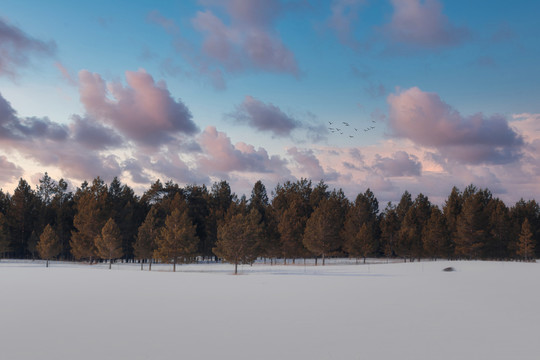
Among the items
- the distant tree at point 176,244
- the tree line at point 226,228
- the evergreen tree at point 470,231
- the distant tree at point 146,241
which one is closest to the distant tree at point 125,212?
the tree line at point 226,228

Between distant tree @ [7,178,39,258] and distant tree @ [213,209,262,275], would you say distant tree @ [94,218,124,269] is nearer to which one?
distant tree @ [213,209,262,275]

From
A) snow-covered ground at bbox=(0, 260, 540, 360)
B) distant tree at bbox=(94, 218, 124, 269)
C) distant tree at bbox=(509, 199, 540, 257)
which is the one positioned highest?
distant tree at bbox=(509, 199, 540, 257)

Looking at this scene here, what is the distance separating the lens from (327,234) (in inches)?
3499

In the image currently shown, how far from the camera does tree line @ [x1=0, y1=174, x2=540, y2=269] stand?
76.6 m

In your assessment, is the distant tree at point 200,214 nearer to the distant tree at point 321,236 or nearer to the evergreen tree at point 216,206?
the evergreen tree at point 216,206

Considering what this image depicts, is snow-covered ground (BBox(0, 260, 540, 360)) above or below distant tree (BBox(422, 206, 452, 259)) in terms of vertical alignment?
below

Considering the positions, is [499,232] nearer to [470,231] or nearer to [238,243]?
[470,231]

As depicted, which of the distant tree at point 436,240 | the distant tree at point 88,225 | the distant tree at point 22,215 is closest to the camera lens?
the distant tree at point 88,225

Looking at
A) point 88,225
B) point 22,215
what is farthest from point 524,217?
point 22,215

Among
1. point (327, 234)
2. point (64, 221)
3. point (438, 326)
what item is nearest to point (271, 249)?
point (327, 234)

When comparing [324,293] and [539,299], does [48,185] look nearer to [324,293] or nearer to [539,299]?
[324,293]

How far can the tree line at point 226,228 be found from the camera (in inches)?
3017

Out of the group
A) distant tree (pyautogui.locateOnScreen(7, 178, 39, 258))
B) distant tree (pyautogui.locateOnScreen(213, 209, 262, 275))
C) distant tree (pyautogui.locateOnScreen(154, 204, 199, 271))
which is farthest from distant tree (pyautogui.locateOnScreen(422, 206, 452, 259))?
distant tree (pyautogui.locateOnScreen(7, 178, 39, 258))

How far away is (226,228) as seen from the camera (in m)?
67.7
